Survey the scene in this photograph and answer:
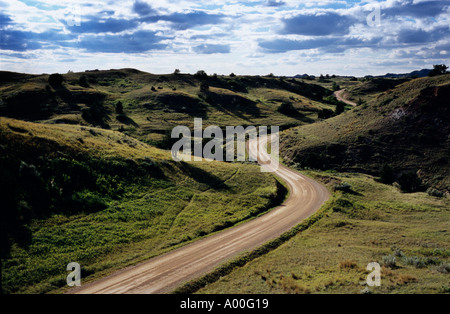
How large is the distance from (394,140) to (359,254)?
49723 millimetres

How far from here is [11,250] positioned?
20875mm

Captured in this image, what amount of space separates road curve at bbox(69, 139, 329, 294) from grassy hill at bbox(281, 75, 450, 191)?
23998mm

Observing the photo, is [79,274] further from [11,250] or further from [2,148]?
[2,148]

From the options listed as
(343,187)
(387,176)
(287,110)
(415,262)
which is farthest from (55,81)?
(415,262)

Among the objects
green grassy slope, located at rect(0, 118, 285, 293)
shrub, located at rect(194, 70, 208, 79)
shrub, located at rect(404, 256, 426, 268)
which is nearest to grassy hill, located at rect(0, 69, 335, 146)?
shrub, located at rect(194, 70, 208, 79)

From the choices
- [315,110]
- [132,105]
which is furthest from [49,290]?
[315,110]

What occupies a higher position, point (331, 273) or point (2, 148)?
point (2, 148)

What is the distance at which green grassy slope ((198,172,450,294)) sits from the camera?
18.0 m

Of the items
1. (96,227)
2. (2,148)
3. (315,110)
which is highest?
(315,110)

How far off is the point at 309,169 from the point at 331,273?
135 feet

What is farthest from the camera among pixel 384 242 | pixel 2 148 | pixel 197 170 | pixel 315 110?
pixel 315 110

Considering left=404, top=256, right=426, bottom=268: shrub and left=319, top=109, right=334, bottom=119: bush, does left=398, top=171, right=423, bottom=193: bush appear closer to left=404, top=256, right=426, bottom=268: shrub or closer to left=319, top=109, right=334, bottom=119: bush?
left=404, top=256, right=426, bottom=268: shrub

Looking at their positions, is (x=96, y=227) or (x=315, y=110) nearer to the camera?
(x=96, y=227)

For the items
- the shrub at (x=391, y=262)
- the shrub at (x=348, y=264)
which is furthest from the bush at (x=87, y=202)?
the shrub at (x=391, y=262)
